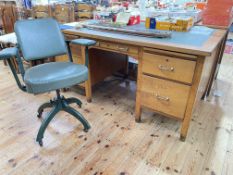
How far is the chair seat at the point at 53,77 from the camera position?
121 centimetres

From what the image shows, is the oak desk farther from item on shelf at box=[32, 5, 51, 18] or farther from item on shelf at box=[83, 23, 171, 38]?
item on shelf at box=[32, 5, 51, 18]

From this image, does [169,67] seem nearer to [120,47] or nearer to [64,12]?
[120,47]

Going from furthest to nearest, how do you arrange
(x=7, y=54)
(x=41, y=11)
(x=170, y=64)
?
(x=41, y=11) → (x=170, y=64) → (x=7, y=54)

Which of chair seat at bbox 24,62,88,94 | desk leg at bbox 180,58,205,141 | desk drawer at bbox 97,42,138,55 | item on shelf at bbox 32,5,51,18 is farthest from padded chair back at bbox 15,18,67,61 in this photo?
item on shelf at bbox 32,5,51,18

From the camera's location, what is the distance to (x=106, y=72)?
2.16 metres

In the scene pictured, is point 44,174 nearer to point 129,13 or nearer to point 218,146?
point 218,146

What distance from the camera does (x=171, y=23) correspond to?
5.42 feet

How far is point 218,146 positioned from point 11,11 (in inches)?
122

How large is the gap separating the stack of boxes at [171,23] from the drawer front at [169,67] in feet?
A: 1.59

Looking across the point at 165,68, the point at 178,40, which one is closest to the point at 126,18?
the point at 178,40

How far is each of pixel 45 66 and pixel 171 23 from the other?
1.15 m

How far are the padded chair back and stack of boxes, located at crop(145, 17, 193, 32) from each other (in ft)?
2.70

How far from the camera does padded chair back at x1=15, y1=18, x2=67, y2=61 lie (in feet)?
4.64

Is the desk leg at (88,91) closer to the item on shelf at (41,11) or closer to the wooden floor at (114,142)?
the wooden floor at (114,142)
